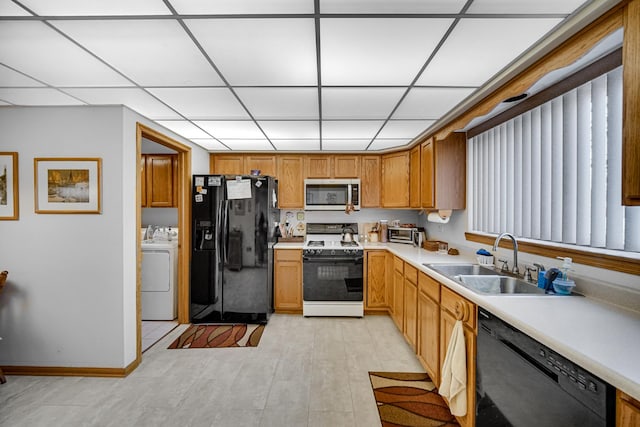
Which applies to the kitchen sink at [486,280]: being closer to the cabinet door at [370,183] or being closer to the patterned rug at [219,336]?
the cabinet door at [370,183]

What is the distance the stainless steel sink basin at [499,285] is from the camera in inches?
72.9

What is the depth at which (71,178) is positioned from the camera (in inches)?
91.0

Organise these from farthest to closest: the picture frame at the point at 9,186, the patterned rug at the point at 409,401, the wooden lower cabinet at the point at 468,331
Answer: the picture frame at the point at 9,186, the patterned rug at the point at 409,401, the wooden lower cabinet at the point at 468,331

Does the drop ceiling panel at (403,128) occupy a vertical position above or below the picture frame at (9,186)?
above

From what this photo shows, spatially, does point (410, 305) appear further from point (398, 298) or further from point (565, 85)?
point (565, 85)

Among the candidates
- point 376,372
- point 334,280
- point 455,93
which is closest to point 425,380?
point 376,372

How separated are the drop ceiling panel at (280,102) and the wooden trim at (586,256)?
191 cm

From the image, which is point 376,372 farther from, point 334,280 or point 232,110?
point 232,110

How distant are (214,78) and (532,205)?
2422mm

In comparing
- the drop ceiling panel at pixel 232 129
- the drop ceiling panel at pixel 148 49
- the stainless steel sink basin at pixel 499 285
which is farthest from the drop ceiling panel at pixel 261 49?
the stainless steel sink basin at pixel 499 285

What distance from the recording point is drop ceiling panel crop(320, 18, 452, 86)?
1.30m

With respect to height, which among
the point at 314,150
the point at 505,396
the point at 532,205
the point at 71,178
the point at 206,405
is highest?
the point at 314,150

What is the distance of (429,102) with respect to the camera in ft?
7.30

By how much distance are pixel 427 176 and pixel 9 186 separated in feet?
12.8
